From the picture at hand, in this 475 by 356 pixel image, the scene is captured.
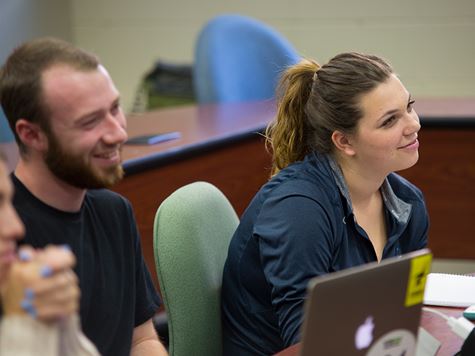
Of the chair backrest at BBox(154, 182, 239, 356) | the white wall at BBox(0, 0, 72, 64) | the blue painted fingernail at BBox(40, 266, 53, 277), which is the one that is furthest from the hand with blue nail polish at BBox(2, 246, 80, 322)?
the white wall at BBox(0, 0, 72, 64)

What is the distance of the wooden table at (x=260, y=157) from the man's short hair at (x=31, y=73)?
1.48 metres

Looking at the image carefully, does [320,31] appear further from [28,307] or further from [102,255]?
[28,307]

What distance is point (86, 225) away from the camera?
5.21 ft

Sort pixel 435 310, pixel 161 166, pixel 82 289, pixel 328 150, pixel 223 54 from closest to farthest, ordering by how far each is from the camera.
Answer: pixel 82 289, pixel 435 310, pixel 328 150, pixel 161 166, pixel 223 54

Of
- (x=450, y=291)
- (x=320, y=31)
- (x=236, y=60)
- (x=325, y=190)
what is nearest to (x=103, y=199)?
(x=325, y=190)

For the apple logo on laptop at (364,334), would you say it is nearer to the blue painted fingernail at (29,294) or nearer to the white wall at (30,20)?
the blue painted fingernail at (29,294)

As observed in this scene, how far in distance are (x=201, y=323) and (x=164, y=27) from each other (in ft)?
12.8

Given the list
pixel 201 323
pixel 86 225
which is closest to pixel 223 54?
pixel 201 323

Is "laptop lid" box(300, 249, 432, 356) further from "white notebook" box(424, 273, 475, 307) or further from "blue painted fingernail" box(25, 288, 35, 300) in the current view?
"white notebook" box(424, 273, 475, 307)

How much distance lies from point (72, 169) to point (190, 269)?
52 centimetres

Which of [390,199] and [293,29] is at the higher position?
[390,199]

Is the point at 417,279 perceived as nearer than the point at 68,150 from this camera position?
Yes

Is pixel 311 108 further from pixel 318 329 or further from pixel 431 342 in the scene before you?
pixel 318 329

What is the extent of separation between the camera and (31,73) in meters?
1.46
